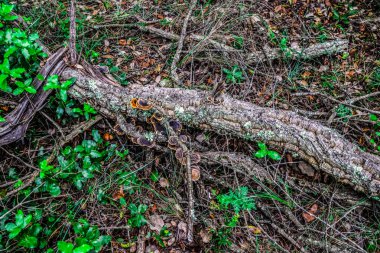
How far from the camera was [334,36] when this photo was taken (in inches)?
167

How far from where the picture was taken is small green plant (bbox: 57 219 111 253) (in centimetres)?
197

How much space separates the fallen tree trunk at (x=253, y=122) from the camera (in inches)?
99.3

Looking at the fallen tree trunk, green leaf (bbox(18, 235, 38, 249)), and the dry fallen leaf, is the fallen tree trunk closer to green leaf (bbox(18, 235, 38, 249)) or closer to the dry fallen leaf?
the dry fallen leaf

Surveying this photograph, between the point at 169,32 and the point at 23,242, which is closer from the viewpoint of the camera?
the point at 23,242

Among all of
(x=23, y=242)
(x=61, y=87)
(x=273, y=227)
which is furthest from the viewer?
(x=61, y=87)

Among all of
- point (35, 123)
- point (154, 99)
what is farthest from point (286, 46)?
point (35, 123)

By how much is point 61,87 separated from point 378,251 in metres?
3.66

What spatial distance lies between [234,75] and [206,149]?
4.19 ft

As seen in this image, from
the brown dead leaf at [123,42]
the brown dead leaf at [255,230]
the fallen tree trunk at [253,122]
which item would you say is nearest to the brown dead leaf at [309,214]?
the fallen tree trunk at [253,122]

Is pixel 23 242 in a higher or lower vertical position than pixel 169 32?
lower

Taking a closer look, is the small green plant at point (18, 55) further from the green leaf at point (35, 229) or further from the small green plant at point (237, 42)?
the small green plant at point (237, 42)

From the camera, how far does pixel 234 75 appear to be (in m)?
3.59

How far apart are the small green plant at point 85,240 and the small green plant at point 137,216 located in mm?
256

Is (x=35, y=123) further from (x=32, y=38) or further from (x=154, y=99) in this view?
(x=154, y=99)
